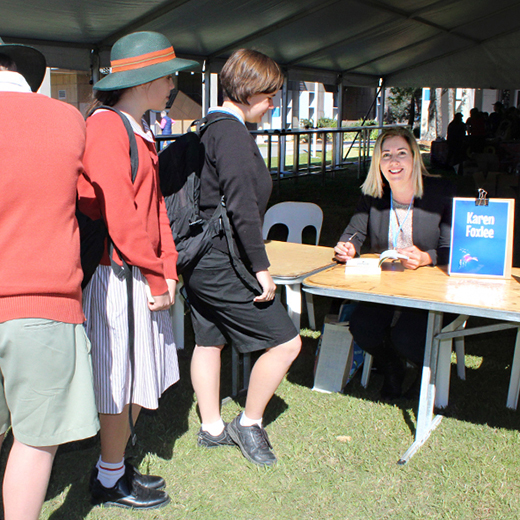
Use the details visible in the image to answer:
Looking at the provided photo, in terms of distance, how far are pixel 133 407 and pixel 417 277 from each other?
4.35 ft

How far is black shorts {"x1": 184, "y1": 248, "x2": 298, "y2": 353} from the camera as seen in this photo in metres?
2.21

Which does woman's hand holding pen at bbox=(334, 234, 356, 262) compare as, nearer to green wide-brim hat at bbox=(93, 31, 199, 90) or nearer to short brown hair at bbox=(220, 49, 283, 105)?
short brown hair at bbox=(220, 49, 283, 105)

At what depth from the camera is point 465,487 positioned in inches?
88.9

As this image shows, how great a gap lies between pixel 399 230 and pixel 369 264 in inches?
16.6

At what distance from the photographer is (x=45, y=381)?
4.90ft

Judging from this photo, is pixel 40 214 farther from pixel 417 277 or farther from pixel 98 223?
pixel 417 277

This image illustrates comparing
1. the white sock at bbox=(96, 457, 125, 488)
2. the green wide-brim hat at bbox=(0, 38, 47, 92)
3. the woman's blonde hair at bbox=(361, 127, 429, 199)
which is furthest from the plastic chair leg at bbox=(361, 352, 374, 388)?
the green wide-brim hat at bbox=(0, 38, 47, 92)

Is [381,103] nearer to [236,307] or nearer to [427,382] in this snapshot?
[427,382]

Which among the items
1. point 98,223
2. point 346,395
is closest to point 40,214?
point 98,223

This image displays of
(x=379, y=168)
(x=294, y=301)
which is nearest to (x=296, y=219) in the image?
(x=294, y=301)

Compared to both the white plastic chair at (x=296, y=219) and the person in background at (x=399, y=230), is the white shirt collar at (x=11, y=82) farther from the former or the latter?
the white plastic chair at (x=296, y=219)

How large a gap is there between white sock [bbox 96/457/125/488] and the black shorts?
24.6 inches

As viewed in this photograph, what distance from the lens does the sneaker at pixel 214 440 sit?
8.34 ft

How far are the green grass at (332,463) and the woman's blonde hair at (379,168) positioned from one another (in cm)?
106
